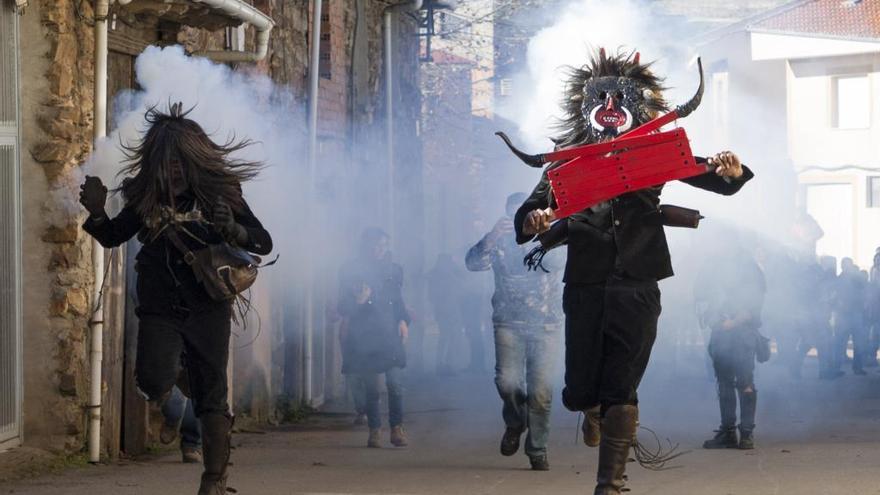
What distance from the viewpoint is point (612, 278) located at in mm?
7449

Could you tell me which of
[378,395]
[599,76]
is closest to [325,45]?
[378,395]

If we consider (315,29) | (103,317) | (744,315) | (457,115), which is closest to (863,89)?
(457,115)

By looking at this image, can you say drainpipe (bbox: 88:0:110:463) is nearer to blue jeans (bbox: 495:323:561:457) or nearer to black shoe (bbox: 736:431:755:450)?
blue jeans (bbox: 495:323:561:457)

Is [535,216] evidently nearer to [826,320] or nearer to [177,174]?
[177,174]

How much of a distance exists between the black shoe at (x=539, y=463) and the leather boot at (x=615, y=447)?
337 centimetres

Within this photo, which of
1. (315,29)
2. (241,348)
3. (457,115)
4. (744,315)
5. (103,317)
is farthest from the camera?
(457,115)

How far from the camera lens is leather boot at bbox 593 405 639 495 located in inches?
285

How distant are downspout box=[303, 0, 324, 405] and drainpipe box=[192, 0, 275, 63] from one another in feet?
7.79

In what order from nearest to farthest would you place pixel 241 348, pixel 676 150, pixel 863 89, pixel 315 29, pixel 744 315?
pixel 676 150
pixel 744 315
pixel 241 348
pixel 315 29
pixel 863 89

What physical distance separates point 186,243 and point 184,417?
3.59 meters

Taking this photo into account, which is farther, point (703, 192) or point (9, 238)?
point (703, 192)

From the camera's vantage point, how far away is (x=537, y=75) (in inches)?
1158

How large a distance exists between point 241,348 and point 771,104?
28.5 m

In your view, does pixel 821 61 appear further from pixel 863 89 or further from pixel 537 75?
pixel 537 75
